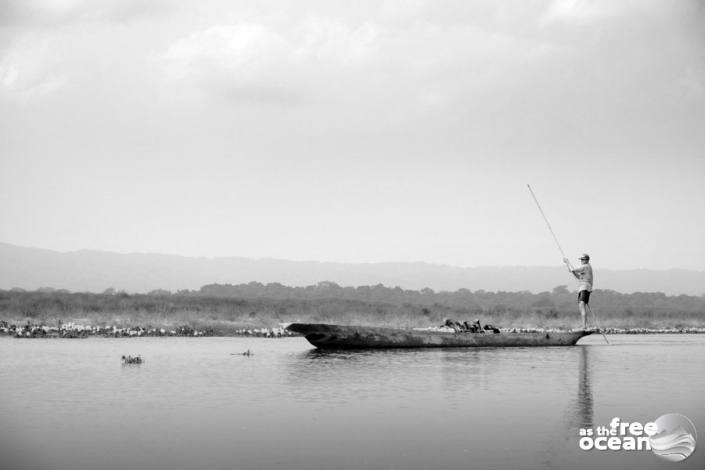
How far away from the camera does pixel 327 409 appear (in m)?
12.0

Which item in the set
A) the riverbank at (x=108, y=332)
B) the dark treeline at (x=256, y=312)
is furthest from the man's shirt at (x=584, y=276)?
the dark treeline at (x=256, y=312)

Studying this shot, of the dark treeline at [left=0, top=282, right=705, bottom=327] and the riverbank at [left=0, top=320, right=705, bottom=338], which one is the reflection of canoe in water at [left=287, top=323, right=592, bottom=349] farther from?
the dark treeline at [left=0, top=282, right=705, bottom=327]

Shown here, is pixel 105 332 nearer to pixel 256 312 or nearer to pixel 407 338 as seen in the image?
→ pixel 407 338

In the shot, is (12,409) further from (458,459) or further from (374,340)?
(374,340)

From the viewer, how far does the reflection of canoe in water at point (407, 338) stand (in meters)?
23.2

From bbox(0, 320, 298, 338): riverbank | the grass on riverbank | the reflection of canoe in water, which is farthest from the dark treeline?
the reflection of canoe in water

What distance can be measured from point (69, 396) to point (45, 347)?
11859mm

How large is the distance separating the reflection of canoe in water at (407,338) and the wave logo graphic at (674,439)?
12702 millimetres

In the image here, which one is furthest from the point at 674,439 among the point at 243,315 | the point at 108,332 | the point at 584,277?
the point at 243,315

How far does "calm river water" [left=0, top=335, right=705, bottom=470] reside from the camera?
8.75 metres

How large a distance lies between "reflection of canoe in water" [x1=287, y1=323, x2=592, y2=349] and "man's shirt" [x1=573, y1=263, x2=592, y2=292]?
1559 millimetres

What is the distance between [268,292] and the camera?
3878 inches

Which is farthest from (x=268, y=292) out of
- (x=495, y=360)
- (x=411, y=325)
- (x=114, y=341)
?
(x=495, y=360)

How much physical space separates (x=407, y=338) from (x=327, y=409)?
1262 centimetres
